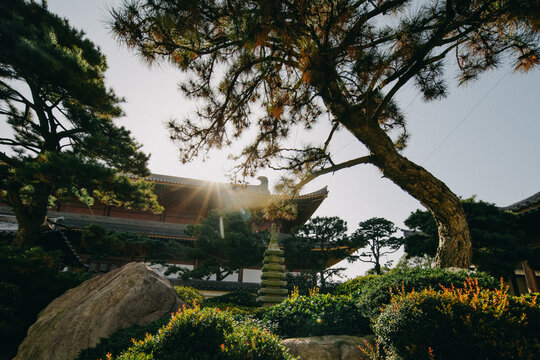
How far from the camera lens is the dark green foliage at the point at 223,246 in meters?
10.1

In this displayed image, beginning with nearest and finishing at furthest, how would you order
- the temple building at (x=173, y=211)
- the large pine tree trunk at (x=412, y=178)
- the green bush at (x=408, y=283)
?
the green bush at (x=408, y=283) < the large pine tree trunk at (x=412, y=178) < the temple building at (x=173, y=211)

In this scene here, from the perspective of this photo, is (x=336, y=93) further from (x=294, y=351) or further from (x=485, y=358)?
(x=294, y=351)

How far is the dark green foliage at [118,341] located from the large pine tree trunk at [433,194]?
404 cm

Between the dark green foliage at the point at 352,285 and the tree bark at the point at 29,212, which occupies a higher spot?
the tree bark at the point at 29,212

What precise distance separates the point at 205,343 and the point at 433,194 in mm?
3837

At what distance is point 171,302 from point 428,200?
4268mm

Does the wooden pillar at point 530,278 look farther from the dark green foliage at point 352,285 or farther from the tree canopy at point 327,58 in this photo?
the tree canopy at point 327,58

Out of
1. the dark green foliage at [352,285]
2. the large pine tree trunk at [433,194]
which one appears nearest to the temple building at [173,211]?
the dark green foliage at [352,285]

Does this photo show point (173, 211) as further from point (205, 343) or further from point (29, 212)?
point (205, 343)

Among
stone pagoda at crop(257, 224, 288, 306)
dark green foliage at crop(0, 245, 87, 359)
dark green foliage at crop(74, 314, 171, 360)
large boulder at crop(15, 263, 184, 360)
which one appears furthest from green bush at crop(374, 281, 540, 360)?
dark green foliage at crop(0, 245, 87, 359)

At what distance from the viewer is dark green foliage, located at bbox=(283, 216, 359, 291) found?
11.7 meters

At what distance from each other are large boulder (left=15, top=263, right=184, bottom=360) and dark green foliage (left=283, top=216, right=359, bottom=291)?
313 inches

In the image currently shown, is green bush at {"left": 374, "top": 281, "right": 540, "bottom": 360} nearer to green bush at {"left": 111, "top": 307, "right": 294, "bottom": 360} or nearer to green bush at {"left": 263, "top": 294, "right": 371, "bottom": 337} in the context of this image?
green bush at {"left": 111, "top": 307, "right": 294, "bottom": 360}

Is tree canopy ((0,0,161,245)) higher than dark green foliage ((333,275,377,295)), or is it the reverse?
tree canopy ((0,0,161,245))
